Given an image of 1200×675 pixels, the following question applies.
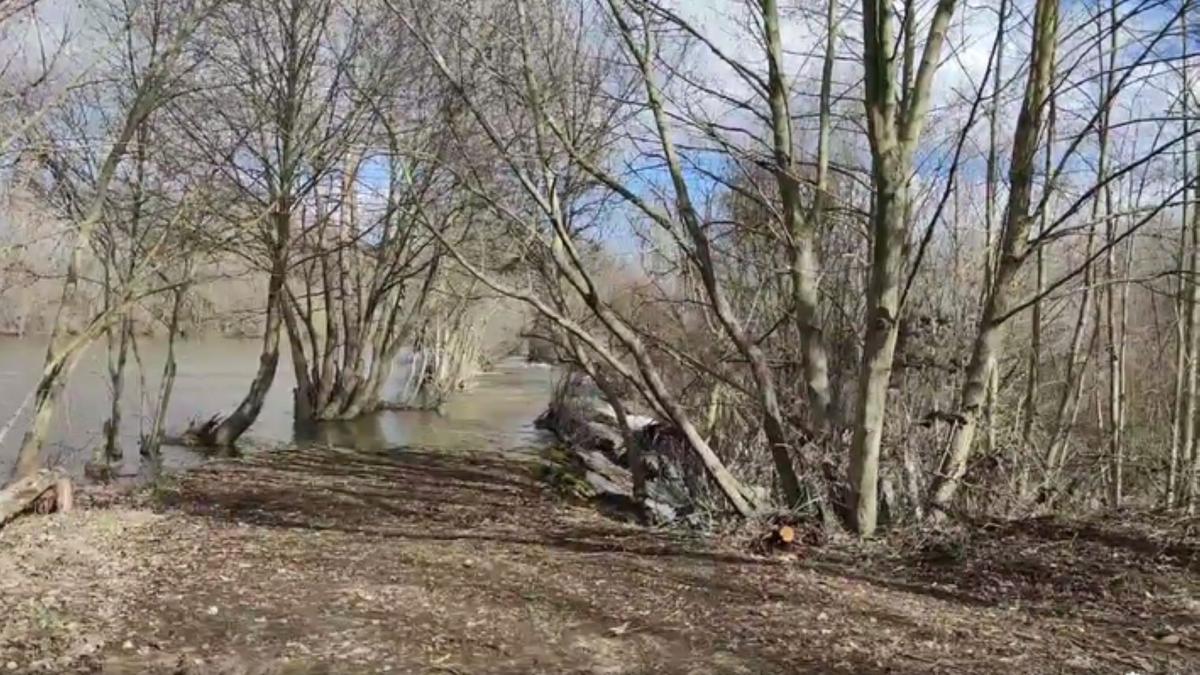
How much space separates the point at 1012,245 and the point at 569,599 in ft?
12.6

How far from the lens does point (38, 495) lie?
775 cm

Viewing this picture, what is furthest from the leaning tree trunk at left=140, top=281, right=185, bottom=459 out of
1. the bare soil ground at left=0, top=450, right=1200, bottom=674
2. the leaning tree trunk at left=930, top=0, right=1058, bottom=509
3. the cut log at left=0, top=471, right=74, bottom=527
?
A: the leaning tree trunk at left=930, top=0, right=1058, bottom=509

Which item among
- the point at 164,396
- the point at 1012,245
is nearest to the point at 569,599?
the point at 1012,245

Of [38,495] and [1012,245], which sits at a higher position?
[1012,245]

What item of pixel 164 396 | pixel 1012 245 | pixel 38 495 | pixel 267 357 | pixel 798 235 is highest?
pixel 798 235

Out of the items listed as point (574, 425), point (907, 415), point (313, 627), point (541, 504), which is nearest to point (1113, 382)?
point (907, 415)

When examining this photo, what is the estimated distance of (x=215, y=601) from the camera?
220 inches

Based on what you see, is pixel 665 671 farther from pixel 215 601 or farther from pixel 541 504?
pixel 541 504

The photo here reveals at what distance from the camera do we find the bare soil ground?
15.3 feet

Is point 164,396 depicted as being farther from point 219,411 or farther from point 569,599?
point 569,599

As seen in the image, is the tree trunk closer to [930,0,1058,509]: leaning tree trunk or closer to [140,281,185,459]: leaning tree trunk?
[930,0,1058,509]: leaning tree trunk

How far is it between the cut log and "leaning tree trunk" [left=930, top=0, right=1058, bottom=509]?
253 inches

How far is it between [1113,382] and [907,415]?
6.03 metres

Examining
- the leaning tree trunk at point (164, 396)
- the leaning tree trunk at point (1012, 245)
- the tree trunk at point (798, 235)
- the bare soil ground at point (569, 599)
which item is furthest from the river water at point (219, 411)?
the leaning tree trunk at point (1012, 245)
